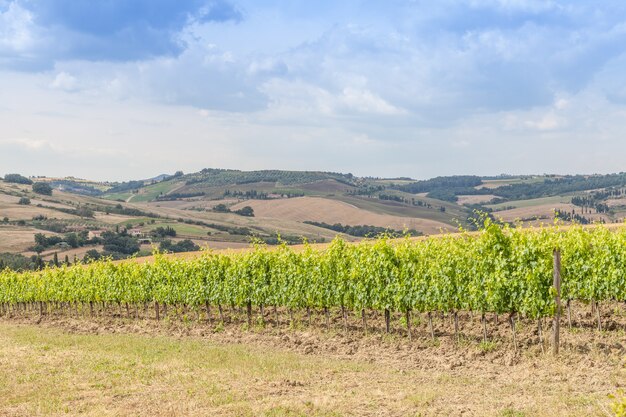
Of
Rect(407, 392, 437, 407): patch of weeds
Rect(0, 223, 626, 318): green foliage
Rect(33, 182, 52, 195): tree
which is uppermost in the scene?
Rect(33, 182, 52, 195): tree

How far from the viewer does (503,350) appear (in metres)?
20.2

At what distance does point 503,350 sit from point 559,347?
5.71 feet

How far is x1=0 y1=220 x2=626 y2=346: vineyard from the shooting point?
21031mm

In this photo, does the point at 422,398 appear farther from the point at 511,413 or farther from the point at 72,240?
the point at 72,240

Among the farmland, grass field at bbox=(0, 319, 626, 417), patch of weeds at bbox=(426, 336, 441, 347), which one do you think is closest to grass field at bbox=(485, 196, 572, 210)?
the farmland

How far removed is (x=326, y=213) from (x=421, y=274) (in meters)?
141

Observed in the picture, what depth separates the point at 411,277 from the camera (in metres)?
24.7

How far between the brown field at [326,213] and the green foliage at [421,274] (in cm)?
10266

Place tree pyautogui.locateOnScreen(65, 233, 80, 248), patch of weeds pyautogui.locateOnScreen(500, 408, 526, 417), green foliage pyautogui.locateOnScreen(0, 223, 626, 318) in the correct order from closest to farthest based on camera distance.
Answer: patch of weeds pyautogui.locateOnScreen(500, 408, 526, 417) < green foliage pyautogui.locateOnScreen(0, 223, 626, 318) < tree pyautogui.locateOnScreen(65, 233, 80, 248)

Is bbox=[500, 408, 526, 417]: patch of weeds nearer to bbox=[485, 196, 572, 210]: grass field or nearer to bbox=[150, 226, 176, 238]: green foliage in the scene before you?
bbox=[150, 226, 176, 238]: green foliage

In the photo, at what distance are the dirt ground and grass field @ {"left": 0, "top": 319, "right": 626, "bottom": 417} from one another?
0.13 feet

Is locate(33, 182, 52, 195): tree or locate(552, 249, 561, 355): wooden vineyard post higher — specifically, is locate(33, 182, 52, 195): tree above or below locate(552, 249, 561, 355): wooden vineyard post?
above

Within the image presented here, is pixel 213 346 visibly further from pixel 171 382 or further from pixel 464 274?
pixel 464 274

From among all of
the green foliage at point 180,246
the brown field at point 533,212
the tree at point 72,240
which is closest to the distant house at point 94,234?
the tree at point 72,240
